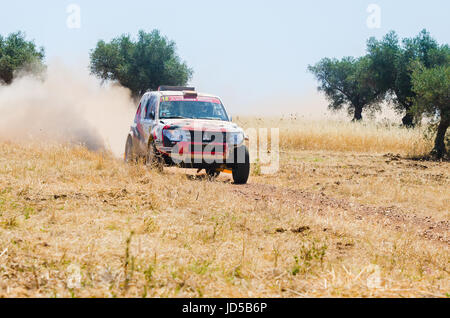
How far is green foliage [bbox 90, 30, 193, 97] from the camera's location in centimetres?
4706

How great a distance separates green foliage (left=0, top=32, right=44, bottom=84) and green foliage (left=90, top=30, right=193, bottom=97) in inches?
213

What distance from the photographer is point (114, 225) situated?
6328mm

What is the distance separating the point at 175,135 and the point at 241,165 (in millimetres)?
1667

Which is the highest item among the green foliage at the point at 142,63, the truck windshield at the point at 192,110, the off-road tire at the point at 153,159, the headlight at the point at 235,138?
the green foliage at the point at 142,63

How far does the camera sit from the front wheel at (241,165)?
39.6 ft

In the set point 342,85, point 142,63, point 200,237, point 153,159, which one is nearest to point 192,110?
point 153,159

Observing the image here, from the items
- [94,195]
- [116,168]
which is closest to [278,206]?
[94,195]

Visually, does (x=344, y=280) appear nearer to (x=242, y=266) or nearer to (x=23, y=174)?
(x=242, y=266)

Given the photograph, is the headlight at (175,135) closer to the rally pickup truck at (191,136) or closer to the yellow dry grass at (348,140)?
the rally pickup truck at (191,136)

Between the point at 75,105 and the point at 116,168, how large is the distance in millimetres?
14805

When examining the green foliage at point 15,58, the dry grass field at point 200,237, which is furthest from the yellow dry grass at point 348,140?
the green foliage at point 15,58

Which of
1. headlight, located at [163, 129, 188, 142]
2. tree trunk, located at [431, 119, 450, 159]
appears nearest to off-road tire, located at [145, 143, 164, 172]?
headlight, located at [163, 129, 188, 142]

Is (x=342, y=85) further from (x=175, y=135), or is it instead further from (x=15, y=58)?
(x=175, y=135)

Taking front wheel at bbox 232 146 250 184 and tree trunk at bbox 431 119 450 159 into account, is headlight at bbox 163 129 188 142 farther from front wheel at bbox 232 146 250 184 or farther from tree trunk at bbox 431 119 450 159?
tree trunk at bbox 431 119 450 159
